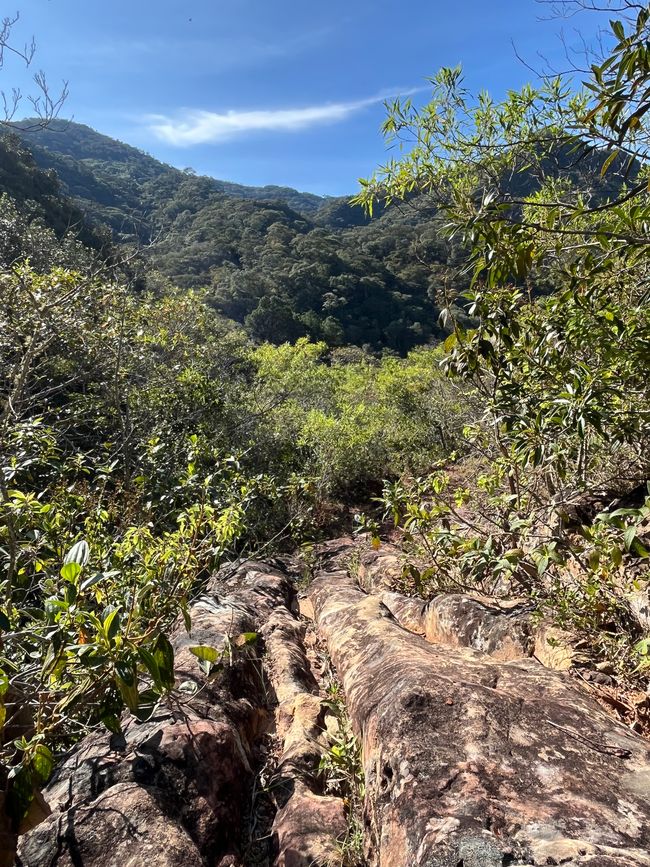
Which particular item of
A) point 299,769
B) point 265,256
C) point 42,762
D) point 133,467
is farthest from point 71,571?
point 265,256

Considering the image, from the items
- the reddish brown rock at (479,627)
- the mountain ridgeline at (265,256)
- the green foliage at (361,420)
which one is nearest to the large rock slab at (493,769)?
the reddish brown rock at (479,627)

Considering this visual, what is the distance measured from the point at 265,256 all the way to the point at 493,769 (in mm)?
55248

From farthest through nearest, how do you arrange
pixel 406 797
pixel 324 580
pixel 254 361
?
pixel 254 361, pixel 324 580, pixel 406 797

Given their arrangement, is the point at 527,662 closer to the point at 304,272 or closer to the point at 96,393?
the point at 96,393

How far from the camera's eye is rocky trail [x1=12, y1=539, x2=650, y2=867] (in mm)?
1645

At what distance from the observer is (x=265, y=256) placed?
52.2 metres

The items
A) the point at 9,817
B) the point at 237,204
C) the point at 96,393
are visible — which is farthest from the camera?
the point at 237,204

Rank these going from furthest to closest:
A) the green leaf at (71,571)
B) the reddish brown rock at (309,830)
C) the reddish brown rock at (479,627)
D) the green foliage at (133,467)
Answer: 1. the reddish brown rock at (479,627)
2. the reddish brown rock at (309,830)
3. the green foliage at (133,467)
4. the green leaf at (71,571)

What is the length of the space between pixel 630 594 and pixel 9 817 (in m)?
2.98

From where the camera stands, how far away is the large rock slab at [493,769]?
59.9 inches

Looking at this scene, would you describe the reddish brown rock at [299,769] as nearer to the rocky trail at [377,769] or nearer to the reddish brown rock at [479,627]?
the rocky trail at [377,769]

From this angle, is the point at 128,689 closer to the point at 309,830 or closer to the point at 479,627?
the point at 309,830

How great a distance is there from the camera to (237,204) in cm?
6875

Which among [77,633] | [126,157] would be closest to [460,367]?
[77,633]
